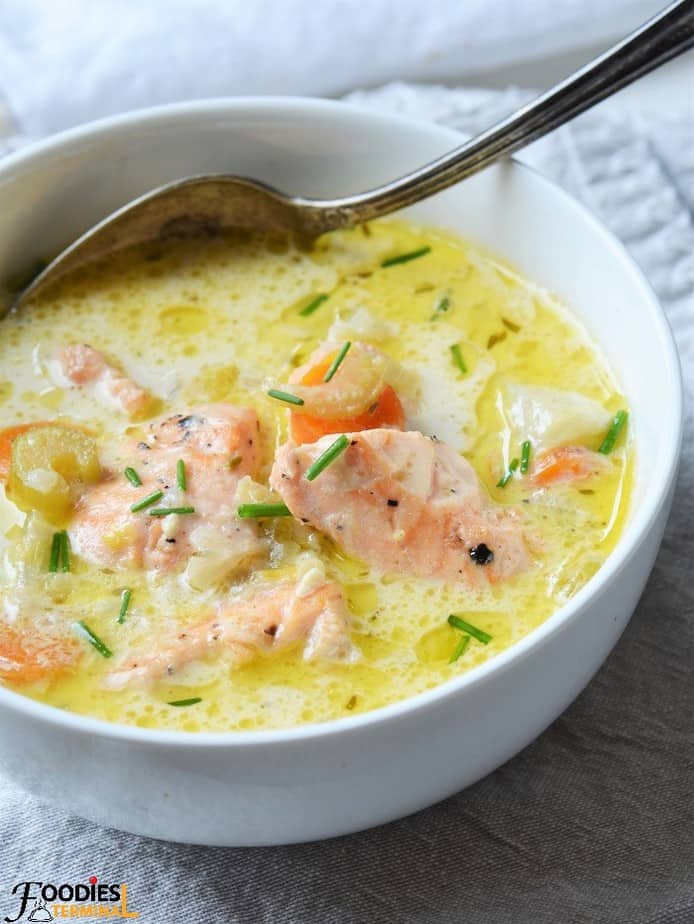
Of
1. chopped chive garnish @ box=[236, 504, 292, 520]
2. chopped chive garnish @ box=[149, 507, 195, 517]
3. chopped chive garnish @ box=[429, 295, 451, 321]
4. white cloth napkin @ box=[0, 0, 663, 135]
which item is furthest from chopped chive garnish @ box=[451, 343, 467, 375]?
white cloth napkin @ box=[0, 0, 663, 135]

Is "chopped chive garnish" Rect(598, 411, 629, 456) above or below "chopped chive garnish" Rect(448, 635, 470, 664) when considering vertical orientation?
above

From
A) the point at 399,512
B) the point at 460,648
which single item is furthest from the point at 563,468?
the point at 460,648

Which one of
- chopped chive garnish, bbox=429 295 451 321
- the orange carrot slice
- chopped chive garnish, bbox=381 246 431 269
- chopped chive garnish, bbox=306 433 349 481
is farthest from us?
chopped chive garnish, bbox=381 246 431 269

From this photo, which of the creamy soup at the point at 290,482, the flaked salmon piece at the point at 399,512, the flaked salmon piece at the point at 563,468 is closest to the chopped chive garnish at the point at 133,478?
the creamy soup at the point at 290,482

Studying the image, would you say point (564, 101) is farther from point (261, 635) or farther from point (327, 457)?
point (261, 635)

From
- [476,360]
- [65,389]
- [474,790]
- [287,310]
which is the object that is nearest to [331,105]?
[287,310]

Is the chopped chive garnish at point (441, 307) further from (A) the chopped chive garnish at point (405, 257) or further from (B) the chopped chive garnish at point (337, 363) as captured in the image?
(B) the chopped chive garnish at point (337, 363)

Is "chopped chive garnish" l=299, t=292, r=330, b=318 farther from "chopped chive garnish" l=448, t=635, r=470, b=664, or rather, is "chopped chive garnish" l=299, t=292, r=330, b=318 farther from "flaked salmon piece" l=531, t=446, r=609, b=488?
"chopped chive garnish" l=448, t=635, r=470, b=664
